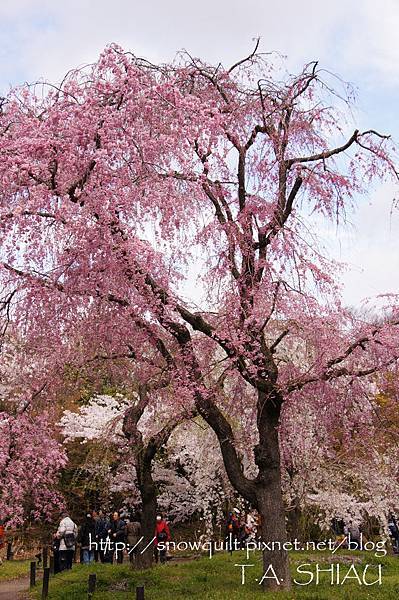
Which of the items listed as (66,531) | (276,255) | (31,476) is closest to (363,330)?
(276,255)

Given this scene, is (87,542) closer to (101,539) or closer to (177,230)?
(101,539)

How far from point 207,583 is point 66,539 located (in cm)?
466

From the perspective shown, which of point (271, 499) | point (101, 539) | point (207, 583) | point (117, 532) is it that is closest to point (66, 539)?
point (101, 539)

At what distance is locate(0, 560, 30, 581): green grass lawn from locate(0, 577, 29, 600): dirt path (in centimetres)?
64

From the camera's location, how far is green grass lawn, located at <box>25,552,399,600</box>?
9336 millimetres

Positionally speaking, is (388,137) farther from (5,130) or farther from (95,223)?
(5,130)

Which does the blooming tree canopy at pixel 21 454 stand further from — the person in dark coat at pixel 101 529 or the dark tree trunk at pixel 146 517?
the person in dark coat at pixel 101 529

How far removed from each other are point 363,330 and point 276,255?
5.58 ft

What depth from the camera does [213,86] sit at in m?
11.1

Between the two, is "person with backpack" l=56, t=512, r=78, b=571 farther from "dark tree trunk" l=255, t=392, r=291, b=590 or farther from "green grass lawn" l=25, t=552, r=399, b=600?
"dark tree trunk" l=255, t=392, r=291, b=590

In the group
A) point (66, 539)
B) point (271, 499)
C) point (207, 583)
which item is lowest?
point (207, 583)

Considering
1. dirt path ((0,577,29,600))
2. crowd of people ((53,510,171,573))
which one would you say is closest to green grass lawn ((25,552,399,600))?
dirt path ((0,577,29,600))

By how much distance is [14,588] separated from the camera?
14.2 m

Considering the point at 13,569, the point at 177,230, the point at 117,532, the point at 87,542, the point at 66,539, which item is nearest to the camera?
the point at 177,230
